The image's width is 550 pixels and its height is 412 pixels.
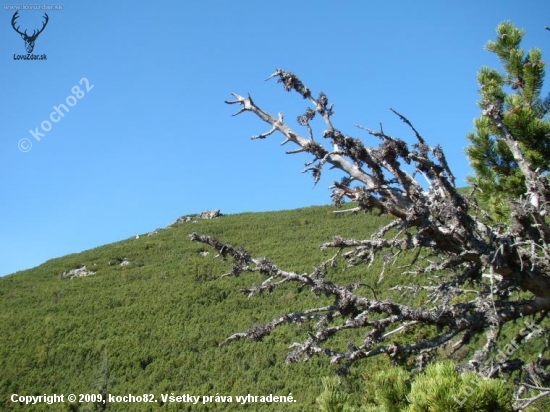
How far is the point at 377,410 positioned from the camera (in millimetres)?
3684

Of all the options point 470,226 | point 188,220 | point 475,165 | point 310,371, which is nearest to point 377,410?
point 470,226

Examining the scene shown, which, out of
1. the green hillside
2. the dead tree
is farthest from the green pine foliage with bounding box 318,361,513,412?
the green hillside

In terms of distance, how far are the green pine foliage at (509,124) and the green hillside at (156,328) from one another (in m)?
4.79

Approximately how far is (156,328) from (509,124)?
27.5 m

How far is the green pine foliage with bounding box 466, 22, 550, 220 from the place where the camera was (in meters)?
5.38

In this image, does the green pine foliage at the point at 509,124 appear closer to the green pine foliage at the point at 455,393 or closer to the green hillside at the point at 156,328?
the green pine foliage at the point at 455,393

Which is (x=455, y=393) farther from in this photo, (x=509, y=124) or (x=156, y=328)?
(x=156, y=328)

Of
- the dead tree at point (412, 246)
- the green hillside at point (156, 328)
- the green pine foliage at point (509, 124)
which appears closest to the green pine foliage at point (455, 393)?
the dead tree at point (412, 246)

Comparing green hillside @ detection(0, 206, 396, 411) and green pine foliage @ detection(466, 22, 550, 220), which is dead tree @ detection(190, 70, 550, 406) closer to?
green pine foliage @ detection(466, 22, 550, 220)

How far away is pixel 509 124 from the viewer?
17.6 ft

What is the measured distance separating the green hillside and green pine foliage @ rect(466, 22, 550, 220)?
15.7ft

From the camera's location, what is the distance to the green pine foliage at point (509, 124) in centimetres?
538

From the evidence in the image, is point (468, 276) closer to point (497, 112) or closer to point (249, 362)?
point (497, 112)

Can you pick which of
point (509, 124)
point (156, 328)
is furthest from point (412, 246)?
point (156, 328)
